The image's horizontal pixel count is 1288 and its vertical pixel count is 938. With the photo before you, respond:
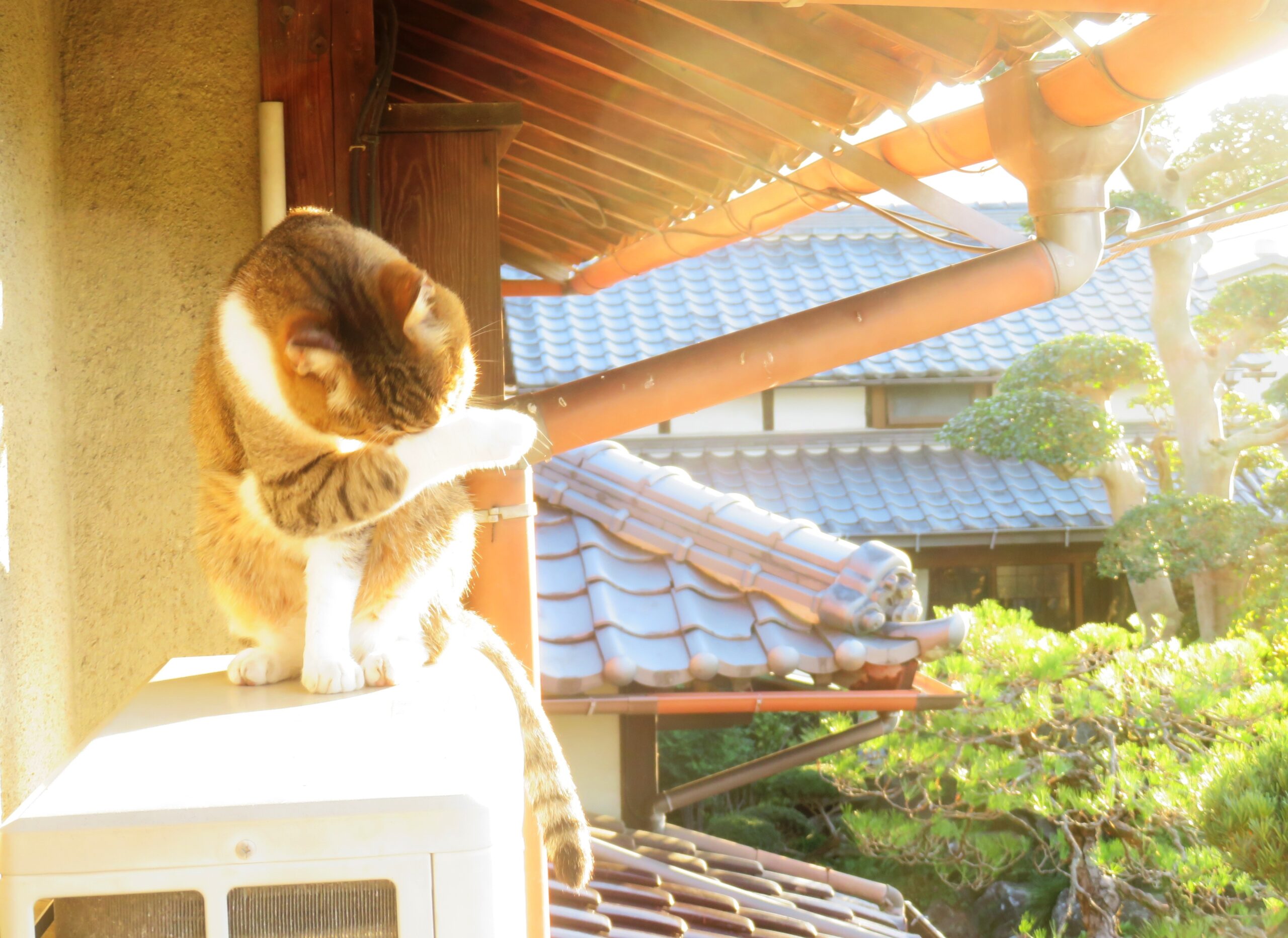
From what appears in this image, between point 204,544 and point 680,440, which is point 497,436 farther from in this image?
point 680,440

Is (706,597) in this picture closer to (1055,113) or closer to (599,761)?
(599,761)

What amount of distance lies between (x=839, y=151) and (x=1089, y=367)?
5.05 m

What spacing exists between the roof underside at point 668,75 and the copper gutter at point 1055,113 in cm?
12

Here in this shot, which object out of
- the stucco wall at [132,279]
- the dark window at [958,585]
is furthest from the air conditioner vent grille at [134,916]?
the dark window at [958,585]

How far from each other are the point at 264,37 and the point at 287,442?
1.03 metres

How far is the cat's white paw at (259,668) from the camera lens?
5.60ft

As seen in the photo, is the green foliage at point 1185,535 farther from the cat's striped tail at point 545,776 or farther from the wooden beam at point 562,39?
the cat's striped tail at point 545,776

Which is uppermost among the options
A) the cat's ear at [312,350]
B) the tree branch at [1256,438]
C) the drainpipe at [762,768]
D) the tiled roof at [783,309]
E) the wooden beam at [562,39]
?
the tiled roof at [783,309]

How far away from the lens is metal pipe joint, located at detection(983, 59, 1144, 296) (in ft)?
8.22

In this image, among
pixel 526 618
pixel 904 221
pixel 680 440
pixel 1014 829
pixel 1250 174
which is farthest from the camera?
pixel 680 440

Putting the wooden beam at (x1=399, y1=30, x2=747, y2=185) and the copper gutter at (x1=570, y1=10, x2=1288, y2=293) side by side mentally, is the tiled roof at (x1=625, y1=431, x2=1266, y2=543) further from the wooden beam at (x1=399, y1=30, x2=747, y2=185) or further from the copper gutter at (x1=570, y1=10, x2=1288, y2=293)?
the wooden beam at (x1=399, y1=30, x2=747, y2=185)

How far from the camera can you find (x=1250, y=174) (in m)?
7.08

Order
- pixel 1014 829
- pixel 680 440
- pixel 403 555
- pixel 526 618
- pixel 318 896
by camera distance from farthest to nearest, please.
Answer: pixel 680 440
pixel 1014 829
pixel 526 618
pixel 403 555
pixel 318 896

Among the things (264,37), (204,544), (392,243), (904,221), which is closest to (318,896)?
(204,544)
